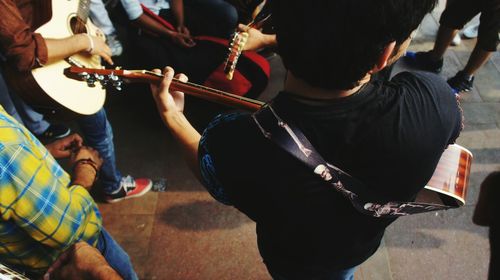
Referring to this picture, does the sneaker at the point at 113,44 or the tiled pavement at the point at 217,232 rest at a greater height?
the sneaker at the point at 113,44

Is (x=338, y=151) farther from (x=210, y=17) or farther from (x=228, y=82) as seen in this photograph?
(x=210, y=17)

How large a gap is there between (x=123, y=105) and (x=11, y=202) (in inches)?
91.4

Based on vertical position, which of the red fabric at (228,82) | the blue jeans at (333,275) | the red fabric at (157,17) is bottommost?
the red fabric at (228,82)

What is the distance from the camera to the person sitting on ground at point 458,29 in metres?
2.82

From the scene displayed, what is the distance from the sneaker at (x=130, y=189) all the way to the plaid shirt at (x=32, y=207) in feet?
3.92

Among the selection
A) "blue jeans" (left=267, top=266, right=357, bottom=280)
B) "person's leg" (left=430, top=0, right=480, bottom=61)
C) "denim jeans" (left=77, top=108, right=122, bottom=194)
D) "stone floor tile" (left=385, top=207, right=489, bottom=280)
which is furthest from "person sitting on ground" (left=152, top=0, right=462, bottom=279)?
"person's leg" (left=430, top=0, right=480, bottom=61)

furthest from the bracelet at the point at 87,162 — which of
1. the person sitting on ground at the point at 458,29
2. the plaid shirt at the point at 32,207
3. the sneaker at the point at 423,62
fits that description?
the sneaker at the point at 423,62

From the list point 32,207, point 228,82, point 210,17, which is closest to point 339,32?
point 32,207

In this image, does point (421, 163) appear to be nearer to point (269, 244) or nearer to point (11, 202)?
point (269, 244)

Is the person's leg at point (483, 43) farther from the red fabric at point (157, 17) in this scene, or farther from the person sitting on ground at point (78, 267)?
the person sitting on ground at point (78, 267)

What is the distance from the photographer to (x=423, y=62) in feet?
11.6

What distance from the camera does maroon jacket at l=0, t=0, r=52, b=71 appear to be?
158cm

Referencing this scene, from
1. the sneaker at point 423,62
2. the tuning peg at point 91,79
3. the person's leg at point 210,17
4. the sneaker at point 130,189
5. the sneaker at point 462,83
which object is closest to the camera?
the tuning peg at point 91,79

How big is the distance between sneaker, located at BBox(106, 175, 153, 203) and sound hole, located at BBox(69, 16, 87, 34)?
1.03 m
